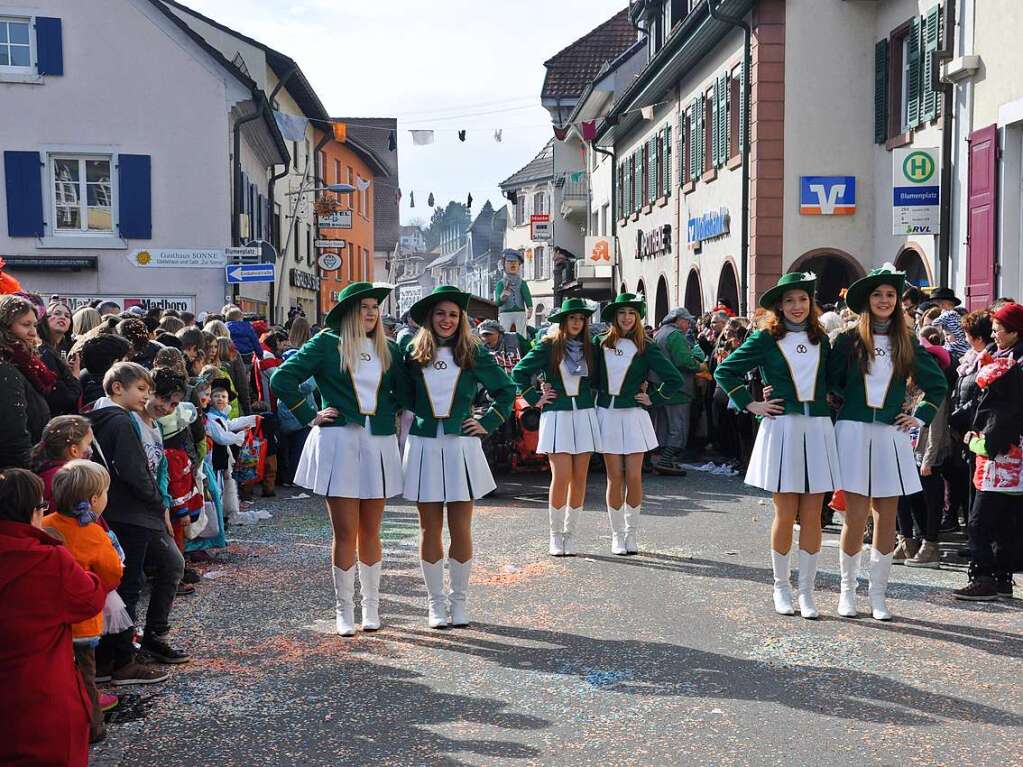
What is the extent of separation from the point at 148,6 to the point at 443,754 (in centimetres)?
2245

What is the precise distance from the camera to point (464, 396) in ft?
23.7

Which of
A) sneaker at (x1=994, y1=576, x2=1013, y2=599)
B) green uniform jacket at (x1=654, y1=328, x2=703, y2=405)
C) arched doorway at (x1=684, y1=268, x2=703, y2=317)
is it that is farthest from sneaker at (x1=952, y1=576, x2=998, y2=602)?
arched doorway at (x1=684, y1=268, x2=703, y2=317)

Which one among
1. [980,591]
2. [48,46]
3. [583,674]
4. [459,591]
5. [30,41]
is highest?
[30,41]

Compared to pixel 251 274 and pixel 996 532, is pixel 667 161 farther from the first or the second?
pixel 996 532

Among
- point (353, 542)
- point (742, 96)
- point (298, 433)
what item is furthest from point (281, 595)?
point (742, 96)

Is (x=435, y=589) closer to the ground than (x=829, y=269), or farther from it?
closer to the ground

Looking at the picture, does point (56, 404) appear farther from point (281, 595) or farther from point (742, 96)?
point (742, 96)

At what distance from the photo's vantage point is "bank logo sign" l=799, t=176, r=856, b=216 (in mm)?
19781

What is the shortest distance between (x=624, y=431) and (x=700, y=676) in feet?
12.0

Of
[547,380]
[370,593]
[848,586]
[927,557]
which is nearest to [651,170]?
[547,380]

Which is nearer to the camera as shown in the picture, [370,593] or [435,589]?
[370,593]

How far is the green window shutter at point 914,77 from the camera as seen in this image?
17.3 metres

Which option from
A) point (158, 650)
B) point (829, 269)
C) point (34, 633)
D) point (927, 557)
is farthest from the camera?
point (829, 269)

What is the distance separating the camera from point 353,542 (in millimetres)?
7102
